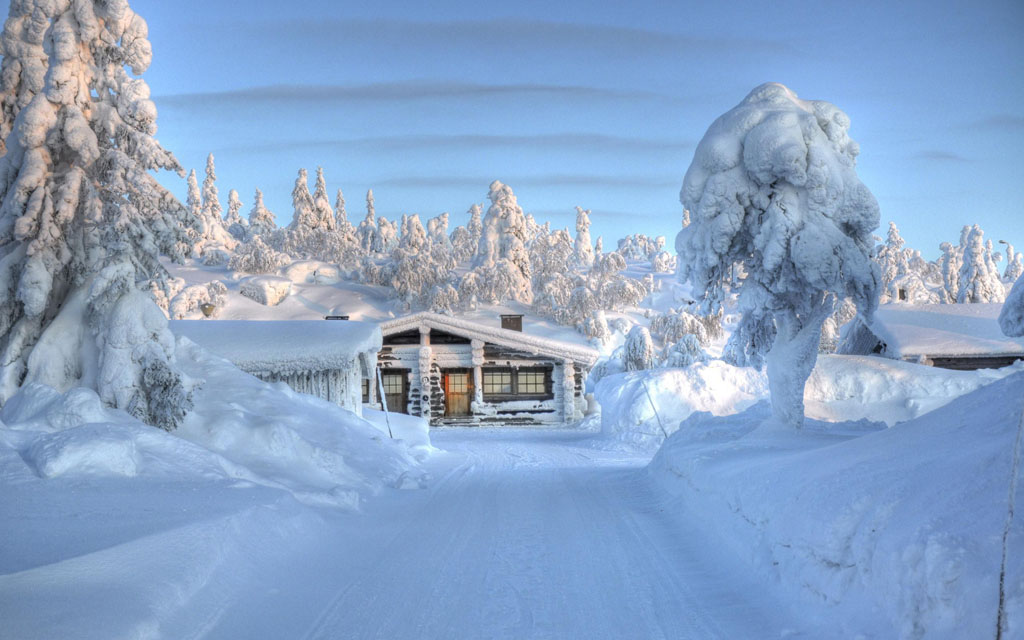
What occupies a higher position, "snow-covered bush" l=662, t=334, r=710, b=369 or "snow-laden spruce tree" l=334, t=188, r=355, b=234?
"snow-laden spruce tree" l=334, t=188, r=355, b=234

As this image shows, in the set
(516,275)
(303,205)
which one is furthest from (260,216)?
(516,275)

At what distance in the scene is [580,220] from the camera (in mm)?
114000

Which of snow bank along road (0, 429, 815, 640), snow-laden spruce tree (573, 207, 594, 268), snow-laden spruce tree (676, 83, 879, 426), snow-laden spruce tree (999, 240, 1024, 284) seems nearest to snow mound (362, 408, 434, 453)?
snow-laden spruce tree (676, 83, 879, 426)

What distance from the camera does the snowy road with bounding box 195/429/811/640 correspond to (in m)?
5.33

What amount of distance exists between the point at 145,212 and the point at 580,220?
10439 cm

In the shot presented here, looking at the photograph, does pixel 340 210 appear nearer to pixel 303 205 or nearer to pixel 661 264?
pixel 303 205

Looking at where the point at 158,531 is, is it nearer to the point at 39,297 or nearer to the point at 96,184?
the point at 39,297

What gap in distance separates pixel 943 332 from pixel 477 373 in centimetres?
1805

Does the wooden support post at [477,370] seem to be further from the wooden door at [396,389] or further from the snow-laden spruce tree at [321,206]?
the snow-laden spruce tree at [321,206]

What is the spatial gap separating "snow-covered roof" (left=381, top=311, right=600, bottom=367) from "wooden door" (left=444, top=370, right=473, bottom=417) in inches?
85.3

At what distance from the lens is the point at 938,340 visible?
88.8ft

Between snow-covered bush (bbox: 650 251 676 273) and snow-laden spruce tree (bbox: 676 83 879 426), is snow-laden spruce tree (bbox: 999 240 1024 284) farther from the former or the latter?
snow-laden spruce tree (bbox: 676 83 879 426)

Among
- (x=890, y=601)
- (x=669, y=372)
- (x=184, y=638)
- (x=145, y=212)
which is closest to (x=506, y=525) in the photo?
(x=184, y=638)

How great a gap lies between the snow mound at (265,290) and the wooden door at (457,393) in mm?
27405
